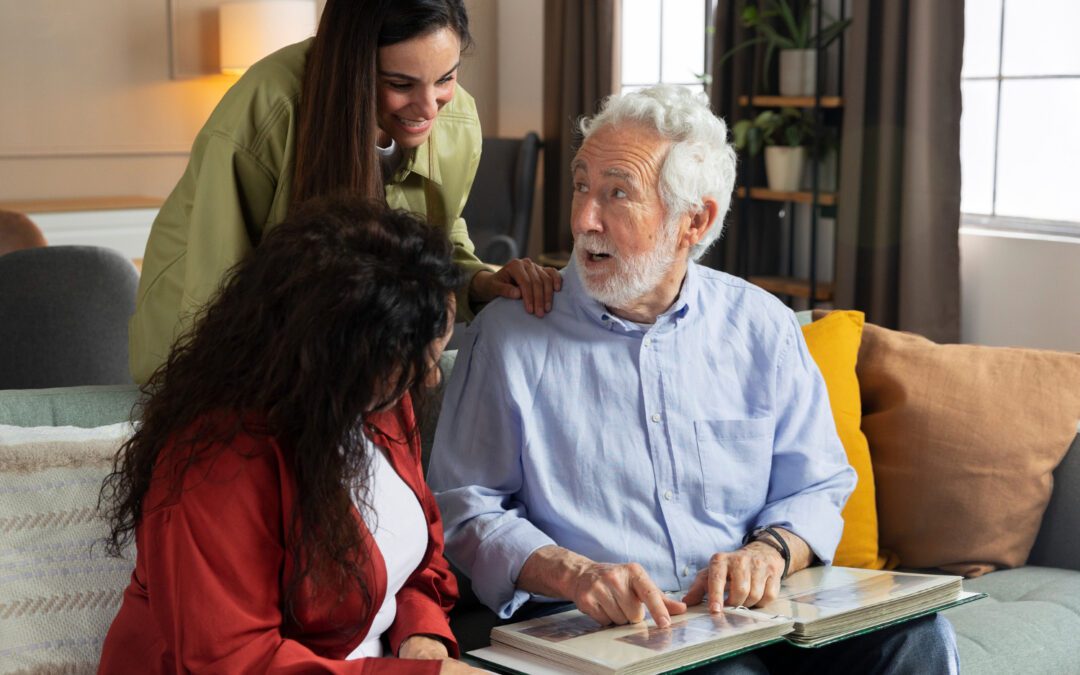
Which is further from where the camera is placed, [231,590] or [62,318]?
[62,318]

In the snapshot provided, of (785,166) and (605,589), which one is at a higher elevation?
(785,166)

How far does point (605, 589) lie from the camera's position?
1.58m

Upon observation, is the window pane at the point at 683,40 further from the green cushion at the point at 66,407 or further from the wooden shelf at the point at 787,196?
the green cushion at the point at 66,407

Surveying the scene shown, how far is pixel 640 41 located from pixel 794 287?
1952 mm

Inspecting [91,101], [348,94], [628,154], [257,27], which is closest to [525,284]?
[628,154]

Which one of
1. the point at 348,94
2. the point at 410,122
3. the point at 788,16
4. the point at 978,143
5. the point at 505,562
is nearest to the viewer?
the point at 505,562

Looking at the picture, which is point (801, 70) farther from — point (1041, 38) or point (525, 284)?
point (525, 284)

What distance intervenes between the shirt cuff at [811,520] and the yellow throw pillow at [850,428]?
307 mm

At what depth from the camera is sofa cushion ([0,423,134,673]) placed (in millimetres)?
1584

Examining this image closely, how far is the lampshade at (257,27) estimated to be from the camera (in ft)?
19.1

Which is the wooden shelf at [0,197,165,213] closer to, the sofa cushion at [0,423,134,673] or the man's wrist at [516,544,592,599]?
the sofa cushion at [0,423,134,673]

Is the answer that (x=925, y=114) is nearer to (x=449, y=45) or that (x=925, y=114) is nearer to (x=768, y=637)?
(x=449, y=45)

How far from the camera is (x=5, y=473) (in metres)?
1.65

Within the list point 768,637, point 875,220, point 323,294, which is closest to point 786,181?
point 875,220
